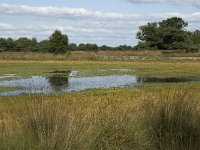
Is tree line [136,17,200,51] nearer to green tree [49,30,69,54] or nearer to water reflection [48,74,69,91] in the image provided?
green tree [49,30,69,54]

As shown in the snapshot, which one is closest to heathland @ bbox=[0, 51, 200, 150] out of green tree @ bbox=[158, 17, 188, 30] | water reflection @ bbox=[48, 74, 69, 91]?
water reflection @ bbox=[48, 74, 69, 91]

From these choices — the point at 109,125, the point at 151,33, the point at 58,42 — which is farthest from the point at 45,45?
the point at 109,125

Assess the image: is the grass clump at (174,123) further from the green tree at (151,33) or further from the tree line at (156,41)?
the green tree at (151,33)

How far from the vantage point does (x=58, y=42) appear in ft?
286

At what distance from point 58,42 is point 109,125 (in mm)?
80726

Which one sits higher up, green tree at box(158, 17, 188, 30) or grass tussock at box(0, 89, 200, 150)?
green tree at box(158, 17, 188, 30)

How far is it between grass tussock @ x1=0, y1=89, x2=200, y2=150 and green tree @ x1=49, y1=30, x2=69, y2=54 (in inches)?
3144

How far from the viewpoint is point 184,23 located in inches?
4353

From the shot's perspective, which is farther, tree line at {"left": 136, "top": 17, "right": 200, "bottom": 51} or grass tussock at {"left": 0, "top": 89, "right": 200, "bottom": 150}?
tree line at {"left": 136, "top": 17, "right": 200, "bottom": 51}

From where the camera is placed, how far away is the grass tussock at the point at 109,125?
5996 millimetres

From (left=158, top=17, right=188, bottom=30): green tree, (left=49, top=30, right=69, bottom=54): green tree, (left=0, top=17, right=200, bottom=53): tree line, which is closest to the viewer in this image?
(left=49, top=30, right=69, bottom=54): green tree

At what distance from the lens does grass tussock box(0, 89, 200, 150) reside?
19.7 ft

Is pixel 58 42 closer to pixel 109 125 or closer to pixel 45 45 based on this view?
pixel 45 45

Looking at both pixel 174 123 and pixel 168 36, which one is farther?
pixel 168 36
